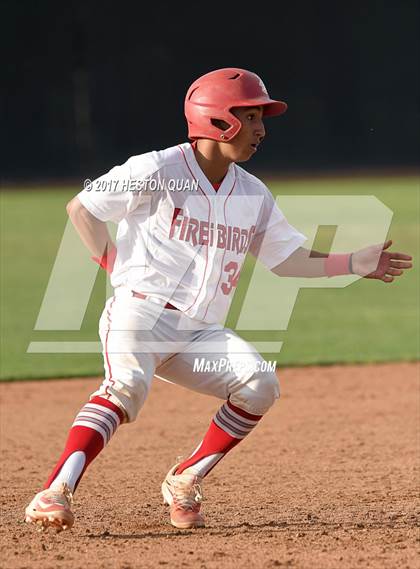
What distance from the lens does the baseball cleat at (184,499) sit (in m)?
4.70

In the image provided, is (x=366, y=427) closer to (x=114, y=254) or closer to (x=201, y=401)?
(x=201, y=401)

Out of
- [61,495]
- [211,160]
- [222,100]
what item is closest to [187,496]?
[61,495]

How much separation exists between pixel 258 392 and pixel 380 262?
0.82 m

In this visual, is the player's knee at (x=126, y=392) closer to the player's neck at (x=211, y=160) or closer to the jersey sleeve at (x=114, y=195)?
the jersey sleeve at (x=114, y=195)

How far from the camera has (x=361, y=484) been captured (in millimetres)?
5605

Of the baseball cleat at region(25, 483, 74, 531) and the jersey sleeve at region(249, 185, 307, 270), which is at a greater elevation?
the jersey sleeve at region(249, 185, 307, 270)

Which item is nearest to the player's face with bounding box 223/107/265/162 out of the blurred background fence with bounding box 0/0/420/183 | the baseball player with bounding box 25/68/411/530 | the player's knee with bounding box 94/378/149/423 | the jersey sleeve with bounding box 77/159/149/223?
the baseball player with bounding box 25/68/411/530

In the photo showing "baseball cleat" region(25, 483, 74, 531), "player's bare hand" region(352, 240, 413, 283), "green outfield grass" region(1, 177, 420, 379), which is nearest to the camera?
"baseball cleat" region(25, 483, 74, 531)

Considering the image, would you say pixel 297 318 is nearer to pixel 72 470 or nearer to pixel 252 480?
pixel 252 480

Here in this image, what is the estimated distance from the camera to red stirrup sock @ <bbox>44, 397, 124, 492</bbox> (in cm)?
429

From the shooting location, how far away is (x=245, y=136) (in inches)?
183

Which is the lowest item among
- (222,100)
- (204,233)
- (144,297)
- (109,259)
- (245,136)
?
(144,297)

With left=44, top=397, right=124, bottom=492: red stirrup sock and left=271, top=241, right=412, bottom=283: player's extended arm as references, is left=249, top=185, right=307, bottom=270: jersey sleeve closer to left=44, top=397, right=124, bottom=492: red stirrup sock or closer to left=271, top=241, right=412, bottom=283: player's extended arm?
left=271, top=241, right=412, bottom=283: player's extended arm

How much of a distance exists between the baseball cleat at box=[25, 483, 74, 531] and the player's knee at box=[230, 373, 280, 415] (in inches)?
34.9
